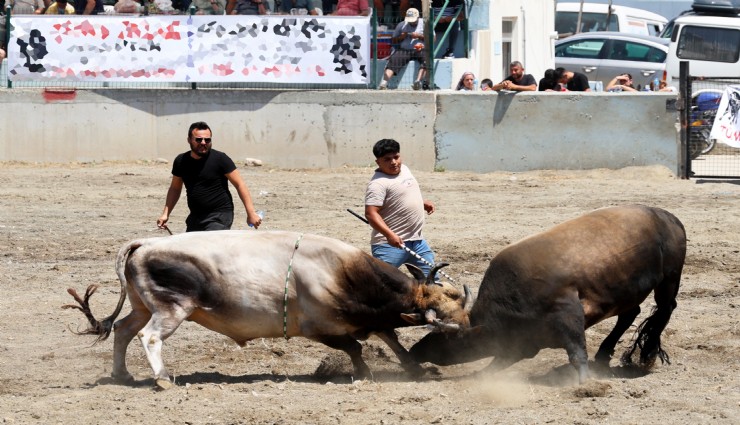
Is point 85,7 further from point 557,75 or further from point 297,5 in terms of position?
point 557,75

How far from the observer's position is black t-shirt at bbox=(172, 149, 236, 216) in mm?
9969

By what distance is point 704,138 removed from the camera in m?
18.6

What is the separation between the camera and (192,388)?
8.12m

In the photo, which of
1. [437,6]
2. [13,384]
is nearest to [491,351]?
[13,384]

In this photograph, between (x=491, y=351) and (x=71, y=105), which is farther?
(x=71, y=105)

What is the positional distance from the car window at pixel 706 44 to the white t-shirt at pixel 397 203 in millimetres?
15498

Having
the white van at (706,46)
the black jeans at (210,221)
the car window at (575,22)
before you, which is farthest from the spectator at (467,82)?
the car window at (575,22)

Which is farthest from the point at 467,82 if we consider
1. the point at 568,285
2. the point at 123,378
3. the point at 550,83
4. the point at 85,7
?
the point at 123,378

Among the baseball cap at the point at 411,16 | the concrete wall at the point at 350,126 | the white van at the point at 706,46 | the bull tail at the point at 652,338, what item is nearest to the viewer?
the bull tail at the point at 652,338

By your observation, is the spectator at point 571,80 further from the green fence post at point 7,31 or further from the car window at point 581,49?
the green fence post at point 7,31

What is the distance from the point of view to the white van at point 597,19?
108 feet

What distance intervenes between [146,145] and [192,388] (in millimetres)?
11976

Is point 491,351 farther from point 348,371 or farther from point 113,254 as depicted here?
point 113,254

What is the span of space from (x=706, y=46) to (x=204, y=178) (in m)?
16.4
